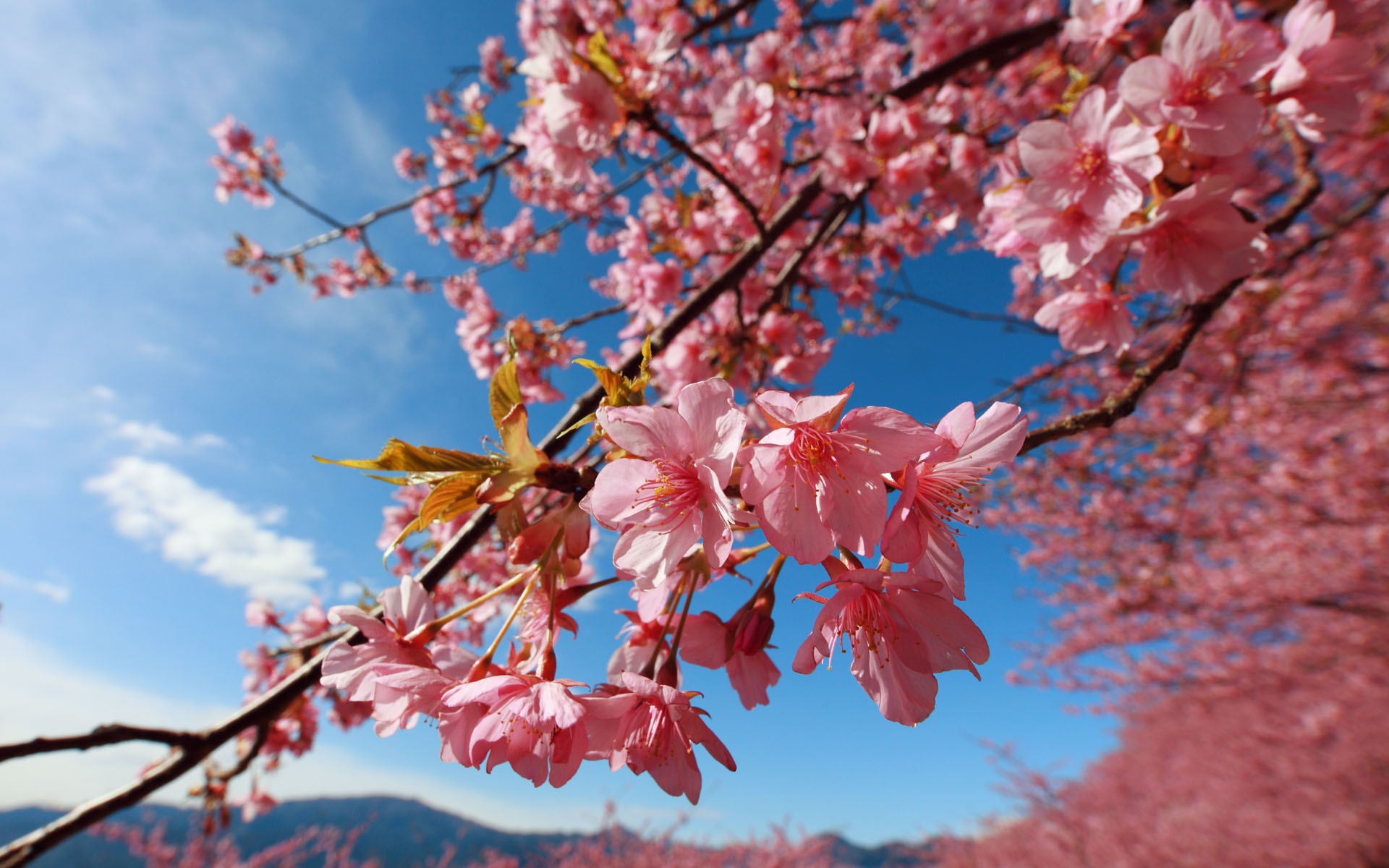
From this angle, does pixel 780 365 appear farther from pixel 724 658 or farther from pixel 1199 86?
pixel 724 658

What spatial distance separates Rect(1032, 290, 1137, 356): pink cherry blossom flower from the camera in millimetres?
1622

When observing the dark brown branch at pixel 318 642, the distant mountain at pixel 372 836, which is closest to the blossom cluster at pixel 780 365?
the dark brown branch at pixel 318 642

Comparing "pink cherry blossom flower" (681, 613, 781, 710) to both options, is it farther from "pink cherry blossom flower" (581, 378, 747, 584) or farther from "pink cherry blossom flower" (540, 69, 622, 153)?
"pink cherry blossom flower" (540, 69, 622, 153)

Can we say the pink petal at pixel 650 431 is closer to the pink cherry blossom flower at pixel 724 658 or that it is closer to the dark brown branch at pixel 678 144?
the pink cherry blossom flower at pixel 724 658

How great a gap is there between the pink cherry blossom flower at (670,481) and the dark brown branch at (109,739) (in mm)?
1154

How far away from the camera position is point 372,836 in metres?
18.3

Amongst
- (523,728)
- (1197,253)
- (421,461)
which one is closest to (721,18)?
(1197,253)

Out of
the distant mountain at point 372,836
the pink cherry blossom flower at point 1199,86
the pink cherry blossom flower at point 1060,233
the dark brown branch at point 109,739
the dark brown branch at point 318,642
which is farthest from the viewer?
the distant mountain at point 372,836

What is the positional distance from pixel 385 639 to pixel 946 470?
919 mm

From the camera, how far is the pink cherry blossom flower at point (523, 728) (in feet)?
2.49

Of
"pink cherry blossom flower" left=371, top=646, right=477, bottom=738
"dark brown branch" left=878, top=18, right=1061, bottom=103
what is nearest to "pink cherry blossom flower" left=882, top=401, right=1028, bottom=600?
"pink cherry blossom flower" left=371, top=646, right=477, bottom=738

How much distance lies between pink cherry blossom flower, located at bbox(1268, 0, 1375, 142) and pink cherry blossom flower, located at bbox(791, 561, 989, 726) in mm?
1655

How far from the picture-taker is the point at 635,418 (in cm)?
74

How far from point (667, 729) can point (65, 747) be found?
4.12ft
